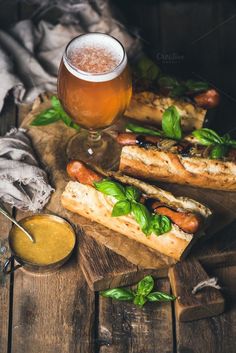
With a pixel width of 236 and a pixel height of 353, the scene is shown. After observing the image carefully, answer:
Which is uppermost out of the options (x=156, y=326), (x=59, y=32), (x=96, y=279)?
(x=59, y=32)

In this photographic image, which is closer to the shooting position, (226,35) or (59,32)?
(59,32)

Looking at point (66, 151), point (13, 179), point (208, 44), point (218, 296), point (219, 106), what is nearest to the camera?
point (218, 296)

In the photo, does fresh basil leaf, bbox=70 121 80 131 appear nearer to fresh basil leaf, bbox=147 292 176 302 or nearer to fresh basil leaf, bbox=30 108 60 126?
fresh basil leaf, bbox=30 108 60 126

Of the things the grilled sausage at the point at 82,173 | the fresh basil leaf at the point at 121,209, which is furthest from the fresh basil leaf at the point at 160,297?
the grilled sausage at the point at 82,173

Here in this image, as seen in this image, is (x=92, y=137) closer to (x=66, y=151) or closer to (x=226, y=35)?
(x=66, y=151)

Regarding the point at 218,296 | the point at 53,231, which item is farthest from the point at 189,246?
the point at 53,231

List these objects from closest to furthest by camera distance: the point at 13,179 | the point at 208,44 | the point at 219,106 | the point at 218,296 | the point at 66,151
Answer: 1. the point at 218,296
2. the point at 13,179
3. the point at 66,151
4. the point at 219,106
5. the point at 208,44

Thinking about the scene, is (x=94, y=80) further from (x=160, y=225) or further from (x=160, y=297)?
(x=160, y=297)

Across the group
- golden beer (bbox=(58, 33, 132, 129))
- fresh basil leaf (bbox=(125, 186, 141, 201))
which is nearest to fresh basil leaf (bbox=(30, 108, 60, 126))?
→ golden beer (bbox=(58, 33, 132, 129))
